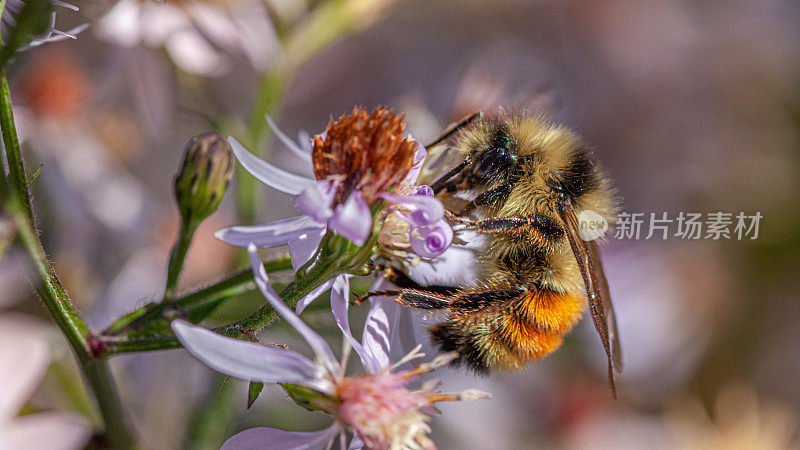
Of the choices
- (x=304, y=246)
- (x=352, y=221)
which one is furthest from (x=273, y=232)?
(x=352, y=221)

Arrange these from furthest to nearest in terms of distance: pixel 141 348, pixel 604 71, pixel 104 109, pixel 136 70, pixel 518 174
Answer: pixel 604 71 < pixel 104 109 < pixel 136 70 < pixel 518 174 < pixel 141 348

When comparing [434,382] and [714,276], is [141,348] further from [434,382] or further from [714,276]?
[714,276]

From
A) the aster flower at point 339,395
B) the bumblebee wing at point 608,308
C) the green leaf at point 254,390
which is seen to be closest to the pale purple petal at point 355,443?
the aster flower at point 339,395

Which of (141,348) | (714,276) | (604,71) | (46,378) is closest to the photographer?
(141,348)

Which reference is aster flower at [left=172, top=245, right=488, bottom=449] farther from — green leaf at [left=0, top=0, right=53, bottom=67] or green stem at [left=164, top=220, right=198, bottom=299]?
green leaf at [left=0, top=0, right=53, bottom=67]

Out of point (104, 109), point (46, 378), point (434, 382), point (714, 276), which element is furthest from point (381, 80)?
point (434, 382)

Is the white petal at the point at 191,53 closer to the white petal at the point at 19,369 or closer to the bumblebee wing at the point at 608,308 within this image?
the white petal at the point at 19,369

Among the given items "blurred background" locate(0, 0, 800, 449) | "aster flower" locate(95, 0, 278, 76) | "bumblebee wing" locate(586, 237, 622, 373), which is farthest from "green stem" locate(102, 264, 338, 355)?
"aster flower" locate(95, 0, 278, 76)
